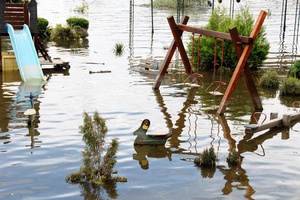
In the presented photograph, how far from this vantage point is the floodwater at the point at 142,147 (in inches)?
384

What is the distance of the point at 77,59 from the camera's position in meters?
25.3

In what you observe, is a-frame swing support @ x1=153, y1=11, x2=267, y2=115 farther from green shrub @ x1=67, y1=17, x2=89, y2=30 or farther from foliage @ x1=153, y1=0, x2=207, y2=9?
foliage @ x1=153, y1=0, x2=207, y2=9

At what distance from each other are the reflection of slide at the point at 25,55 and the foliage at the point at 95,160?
9778 millimetres

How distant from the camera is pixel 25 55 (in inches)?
806

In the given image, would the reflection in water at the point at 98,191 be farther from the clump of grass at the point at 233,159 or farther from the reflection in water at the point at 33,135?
the reflection in water at the point at 33,135

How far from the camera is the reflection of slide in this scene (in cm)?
1975

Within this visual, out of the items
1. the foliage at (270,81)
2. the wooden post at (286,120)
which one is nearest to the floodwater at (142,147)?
→ the wooden post at (286,120)

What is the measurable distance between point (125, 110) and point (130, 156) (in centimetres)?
383

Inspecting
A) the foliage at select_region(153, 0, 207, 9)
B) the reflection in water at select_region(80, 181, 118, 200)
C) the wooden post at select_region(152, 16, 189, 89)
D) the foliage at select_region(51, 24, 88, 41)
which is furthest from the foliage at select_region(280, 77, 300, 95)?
the foliage at select_region(153, 0, 207, 9)

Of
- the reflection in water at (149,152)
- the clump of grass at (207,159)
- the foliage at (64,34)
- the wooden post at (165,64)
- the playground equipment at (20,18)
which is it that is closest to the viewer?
the clump of grass at (207,159)

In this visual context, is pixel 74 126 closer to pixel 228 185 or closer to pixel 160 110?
pixel 160 110

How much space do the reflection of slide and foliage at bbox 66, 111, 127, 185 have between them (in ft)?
32.1

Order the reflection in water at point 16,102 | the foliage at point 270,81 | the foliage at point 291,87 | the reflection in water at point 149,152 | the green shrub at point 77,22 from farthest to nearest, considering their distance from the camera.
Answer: the green shrub at point 77,22, the foliage at point 270,81, the foliage at point 291,87, the reflection in water at point 16,102, the reflection in water at point 149,152

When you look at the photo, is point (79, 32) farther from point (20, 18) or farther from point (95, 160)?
point (95, 160)
